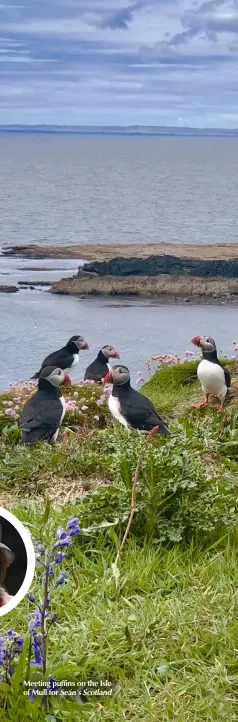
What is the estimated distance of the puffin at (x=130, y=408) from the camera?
6766 mm

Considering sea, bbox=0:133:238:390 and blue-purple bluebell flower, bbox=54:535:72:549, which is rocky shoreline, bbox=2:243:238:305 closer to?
sea, bbox=0:133:238:390

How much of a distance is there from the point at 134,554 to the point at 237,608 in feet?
1.92

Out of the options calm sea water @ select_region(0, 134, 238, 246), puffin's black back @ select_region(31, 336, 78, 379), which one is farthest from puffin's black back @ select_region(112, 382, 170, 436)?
calm sea water @ select_region(0, 134, 238, 246)

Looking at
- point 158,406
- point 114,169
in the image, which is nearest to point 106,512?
point 158,406

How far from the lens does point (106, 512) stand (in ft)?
14.8

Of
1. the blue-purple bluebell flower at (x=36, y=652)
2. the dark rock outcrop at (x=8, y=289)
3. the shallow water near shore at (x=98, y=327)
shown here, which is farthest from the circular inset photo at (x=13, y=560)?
the dark rock outcrop at (x=8, y=289)

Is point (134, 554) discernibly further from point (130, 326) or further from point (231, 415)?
point (130, 326)

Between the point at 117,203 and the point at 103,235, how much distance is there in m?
40.8

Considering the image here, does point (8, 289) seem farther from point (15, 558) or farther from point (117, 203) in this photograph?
point (117, 203)

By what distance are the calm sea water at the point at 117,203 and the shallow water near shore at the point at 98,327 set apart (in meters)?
22.8

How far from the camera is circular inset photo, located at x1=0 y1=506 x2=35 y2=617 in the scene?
263cm

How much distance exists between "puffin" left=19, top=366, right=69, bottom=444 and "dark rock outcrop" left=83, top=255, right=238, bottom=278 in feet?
83.3

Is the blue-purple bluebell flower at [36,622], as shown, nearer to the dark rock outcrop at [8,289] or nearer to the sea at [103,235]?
the sea at [103,235]

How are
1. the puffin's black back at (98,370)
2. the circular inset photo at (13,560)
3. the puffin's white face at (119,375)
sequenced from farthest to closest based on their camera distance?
the puffin's black back at (98,370) < the puffin's white face at (119,375) < the circular inset photo at (13,560)
